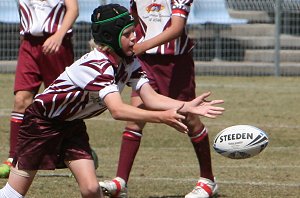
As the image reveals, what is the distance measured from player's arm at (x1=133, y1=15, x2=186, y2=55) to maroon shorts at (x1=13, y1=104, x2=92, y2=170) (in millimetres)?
1382

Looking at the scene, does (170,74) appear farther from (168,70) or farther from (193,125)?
(193,125)

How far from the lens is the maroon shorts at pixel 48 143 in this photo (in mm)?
6781

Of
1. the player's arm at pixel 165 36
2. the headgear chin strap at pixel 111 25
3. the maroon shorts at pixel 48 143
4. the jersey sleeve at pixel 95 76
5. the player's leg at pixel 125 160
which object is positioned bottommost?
the player's leg at pixel 125 160

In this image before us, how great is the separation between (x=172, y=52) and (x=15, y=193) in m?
2.28

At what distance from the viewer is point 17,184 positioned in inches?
265

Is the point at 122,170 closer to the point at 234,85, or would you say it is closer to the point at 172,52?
the point at 172,52

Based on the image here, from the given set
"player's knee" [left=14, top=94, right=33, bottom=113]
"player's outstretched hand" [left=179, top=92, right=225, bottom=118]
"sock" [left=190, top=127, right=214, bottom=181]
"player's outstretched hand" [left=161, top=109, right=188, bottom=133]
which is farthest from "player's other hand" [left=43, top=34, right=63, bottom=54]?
"player's outstretched hand" [left=161, top=109, right=188, bottom=133]

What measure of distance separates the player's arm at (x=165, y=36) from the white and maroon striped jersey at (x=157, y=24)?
0.24m

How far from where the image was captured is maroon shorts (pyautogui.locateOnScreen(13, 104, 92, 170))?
22.2 ft

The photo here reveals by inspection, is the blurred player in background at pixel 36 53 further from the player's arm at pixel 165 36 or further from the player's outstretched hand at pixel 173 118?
the player's outstretched hand at pixel 173 118

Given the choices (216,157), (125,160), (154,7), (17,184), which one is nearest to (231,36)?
(216,157)

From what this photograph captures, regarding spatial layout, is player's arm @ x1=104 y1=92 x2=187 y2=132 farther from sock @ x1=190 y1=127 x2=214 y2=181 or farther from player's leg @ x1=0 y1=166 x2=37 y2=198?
sock @ x1=190 y1=127 x2=214 y2=181

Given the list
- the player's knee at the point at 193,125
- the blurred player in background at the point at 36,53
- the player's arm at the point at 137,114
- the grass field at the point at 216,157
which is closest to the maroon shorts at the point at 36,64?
the blurred player in background at the point at 36,53

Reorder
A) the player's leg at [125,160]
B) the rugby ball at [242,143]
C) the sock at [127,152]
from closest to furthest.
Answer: the rugby ball at [242,143], the player's leg at [125,160], the sock at [127,152]
